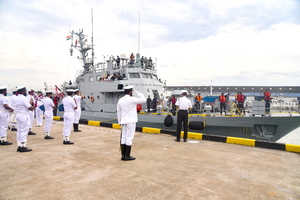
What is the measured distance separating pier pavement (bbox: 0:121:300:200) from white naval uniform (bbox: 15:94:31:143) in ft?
1.38

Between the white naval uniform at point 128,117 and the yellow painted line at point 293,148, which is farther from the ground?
the white naval uniform at point 128,117

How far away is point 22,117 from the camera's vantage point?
4852 mm

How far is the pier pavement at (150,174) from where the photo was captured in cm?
257

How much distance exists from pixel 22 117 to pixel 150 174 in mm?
3804

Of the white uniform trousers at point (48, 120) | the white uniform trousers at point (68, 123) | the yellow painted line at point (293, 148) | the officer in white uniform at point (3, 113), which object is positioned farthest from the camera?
the white uniform trousers at point (48, 120)

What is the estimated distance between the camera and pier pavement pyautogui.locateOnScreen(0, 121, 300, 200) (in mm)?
2572

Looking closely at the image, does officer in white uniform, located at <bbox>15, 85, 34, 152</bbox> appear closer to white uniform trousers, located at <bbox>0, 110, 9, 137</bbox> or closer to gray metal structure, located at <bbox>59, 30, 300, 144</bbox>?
white uniform trousers, located at <bbox>0, 110, 9, 137</bbox>

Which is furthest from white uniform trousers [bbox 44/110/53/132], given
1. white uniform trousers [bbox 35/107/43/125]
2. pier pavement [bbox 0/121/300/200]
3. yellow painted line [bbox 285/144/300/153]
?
yellow painted line [bbox 285/144/300/153]

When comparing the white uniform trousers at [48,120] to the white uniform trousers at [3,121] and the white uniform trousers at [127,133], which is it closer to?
the white uniform trousers at [3,121]

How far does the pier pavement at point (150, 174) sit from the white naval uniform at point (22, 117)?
16.5 inches

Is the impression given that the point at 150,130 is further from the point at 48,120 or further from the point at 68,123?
the point at 48,120

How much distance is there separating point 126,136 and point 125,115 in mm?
460

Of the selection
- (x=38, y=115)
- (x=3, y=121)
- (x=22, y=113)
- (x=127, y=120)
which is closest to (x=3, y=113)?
(x=3, y=121)

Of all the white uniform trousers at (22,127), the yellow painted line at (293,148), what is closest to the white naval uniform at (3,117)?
Answer: the white uniform trousers at (22,127)
